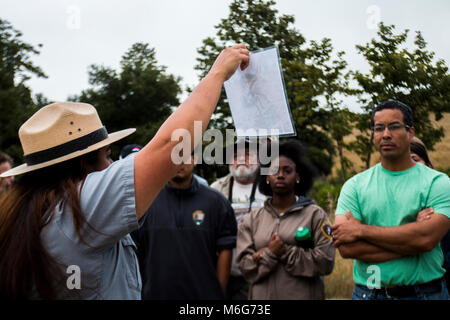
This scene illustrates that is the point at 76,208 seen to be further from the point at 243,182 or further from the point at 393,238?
the point at 243,182

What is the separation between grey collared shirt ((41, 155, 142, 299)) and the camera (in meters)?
1.52

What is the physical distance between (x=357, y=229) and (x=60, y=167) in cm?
211

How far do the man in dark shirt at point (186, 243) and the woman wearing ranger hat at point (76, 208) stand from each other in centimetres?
216

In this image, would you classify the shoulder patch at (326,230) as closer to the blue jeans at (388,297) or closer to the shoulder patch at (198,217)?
the blue jeans at (388,297)

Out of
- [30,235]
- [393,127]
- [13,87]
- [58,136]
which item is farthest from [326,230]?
[13,87]

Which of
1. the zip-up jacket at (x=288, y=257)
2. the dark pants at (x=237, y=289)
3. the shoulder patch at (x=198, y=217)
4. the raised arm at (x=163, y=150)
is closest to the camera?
the raised arm at (x=163, y=150)

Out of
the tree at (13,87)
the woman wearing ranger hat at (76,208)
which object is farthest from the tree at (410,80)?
the tree at (13,87)

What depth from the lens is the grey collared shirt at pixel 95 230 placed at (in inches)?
59.8

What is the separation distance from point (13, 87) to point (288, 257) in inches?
819

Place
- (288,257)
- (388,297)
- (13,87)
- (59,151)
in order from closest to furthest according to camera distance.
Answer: (59,151)
(388,297)
(288,257)
(13,87)

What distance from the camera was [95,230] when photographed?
154cm

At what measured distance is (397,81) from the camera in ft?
14.4

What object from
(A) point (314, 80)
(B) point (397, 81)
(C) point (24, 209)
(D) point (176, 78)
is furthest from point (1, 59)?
(C) point (24, 209)
